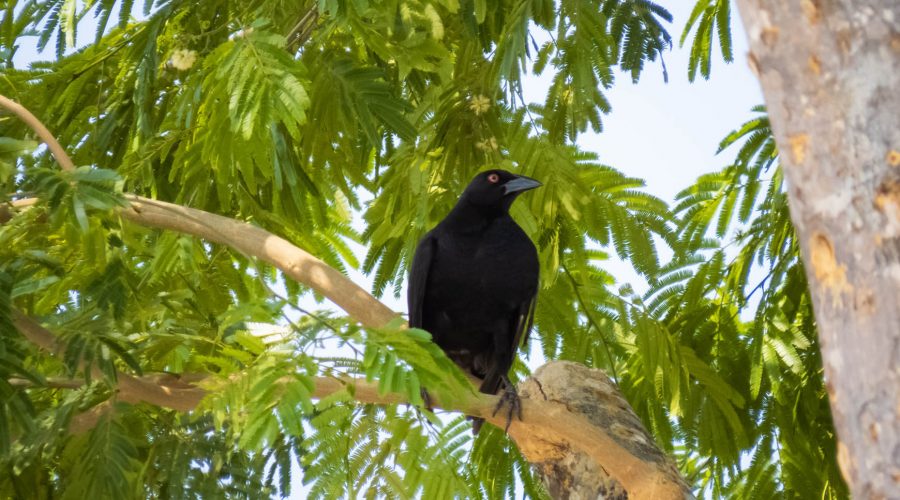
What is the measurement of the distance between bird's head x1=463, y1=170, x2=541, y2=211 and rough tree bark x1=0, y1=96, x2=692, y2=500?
2.62 feet

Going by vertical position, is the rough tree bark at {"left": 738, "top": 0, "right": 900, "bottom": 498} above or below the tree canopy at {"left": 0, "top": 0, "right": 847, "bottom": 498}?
below

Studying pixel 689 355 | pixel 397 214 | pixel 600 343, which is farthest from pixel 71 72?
pixel 689 355

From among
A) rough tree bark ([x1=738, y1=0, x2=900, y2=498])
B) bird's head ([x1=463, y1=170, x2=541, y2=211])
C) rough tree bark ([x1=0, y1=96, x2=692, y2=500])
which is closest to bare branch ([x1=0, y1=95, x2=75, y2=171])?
rough tree bark ([x1=0, y1=96, x2=692, y2=500])

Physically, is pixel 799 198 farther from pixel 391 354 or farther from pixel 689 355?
pixel 689 355

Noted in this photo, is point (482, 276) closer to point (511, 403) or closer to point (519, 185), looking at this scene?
point (519, 185)

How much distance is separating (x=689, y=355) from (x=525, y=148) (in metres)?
1.18

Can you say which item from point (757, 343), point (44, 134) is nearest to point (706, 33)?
point (757, 343)

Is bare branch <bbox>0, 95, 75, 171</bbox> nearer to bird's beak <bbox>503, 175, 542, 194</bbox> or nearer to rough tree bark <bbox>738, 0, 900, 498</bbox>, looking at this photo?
bird's beak <bbox>503, 175, 542, 194</bbox>

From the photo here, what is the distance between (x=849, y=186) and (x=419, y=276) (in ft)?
11.1

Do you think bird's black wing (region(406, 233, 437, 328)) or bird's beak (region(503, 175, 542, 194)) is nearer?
bird's beak (region(503, 175, 542, 194))

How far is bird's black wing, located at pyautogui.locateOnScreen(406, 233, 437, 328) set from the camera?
212 inches

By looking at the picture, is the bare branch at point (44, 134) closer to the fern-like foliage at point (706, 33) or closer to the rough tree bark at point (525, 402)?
the rough tree bark at point (525, 402)

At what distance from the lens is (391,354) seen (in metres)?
3.34

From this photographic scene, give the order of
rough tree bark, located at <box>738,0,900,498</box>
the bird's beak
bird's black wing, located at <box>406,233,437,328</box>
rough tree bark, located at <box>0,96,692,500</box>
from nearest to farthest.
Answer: rough tree bark, located at <box>738,0,900,498</box> < rough tree bark, located at <box>0,96,692,500</box> < the bird's beak < bird's black wing, located at <box>406,233,437,328</box>
